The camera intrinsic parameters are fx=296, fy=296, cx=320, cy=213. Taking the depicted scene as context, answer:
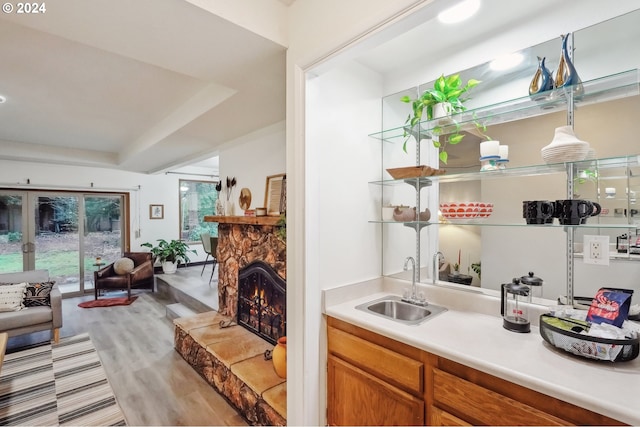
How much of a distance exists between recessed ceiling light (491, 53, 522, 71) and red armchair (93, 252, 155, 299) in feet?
19.6

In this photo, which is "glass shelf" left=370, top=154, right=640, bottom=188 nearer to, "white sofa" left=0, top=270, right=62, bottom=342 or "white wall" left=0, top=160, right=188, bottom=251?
"white sofa" left=0, top=270, right=62, bottom=342

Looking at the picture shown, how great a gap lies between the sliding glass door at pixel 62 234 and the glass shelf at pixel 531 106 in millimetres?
6179

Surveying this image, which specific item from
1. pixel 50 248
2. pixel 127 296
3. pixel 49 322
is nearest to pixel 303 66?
pixel 49 322

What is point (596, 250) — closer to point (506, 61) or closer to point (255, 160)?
point (506, 61)

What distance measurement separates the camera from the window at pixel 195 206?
716cm

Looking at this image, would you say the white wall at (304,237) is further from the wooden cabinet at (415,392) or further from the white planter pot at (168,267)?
the white planter pot at (168,267)

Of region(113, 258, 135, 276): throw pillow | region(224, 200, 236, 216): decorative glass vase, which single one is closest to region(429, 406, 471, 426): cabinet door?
region(224, 200, 236, 216): decorative glass vase

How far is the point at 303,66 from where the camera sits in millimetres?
1574

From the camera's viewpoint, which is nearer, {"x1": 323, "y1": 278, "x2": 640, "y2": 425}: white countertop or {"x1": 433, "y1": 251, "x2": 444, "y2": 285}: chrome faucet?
{"x1": 323, "y1": 278, "x2": 640, "y2": 425}: white countertop

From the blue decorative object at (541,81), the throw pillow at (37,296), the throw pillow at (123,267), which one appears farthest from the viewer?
the throw pillow at (123,267)

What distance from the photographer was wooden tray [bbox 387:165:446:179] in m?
1.77

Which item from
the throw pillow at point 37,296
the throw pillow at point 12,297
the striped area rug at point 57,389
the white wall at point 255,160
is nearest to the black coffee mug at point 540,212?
the white wall at point 255,160

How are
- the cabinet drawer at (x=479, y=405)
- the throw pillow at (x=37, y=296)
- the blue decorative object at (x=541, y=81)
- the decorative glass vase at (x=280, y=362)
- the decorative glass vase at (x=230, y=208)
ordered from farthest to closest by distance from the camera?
the decorative glass vase at (x=230, y=208) < the throw pillow at (x=37, y=296) < the decorative glass vase at (x=280, y=362) < the blue decorative object at (x=541, y=81) < the cabinet drawer at (x=479, y=405)

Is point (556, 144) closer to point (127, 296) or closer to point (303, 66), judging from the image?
point (303, 66)
